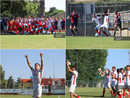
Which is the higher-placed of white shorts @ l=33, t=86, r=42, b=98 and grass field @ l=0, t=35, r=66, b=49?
grass field @ l=0, t=35, r=66, b=49

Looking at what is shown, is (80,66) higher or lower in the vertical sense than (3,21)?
lower

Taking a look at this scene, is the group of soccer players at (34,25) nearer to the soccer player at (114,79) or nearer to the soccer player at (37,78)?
the soccer player at (114,79)

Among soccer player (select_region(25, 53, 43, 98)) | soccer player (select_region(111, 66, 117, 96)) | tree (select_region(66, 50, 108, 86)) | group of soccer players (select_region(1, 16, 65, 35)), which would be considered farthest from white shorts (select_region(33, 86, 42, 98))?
tree (select_region(66, 50, 108, 86))

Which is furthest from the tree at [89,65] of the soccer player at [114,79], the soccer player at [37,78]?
the soccer player at [37,78]

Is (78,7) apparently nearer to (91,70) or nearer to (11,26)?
(11,26)

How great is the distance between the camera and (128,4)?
2902 cm

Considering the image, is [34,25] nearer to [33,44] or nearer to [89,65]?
[89,65]

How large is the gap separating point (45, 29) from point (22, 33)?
182cm

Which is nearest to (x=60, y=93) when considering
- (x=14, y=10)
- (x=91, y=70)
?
(x=14, y=10)

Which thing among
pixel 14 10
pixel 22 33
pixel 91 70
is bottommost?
pixel 91 70

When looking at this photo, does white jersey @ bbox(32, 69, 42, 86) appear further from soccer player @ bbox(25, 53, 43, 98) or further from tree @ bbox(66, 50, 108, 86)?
tree @ bbox(66, 50, 108, 86)

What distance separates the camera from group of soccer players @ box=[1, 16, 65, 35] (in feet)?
83.1

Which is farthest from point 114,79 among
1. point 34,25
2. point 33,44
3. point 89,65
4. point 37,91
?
point 89,65

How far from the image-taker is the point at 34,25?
26.1 meters
